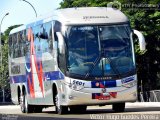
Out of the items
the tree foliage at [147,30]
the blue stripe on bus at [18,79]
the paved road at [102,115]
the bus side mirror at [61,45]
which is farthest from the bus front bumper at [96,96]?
the tree foliage at [147,30]

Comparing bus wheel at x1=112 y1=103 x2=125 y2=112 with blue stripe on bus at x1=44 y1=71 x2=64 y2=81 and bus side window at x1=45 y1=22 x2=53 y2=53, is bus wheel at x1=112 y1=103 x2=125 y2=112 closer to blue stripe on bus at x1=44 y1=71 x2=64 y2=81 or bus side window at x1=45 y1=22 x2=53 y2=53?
blue stripe on bus at x1=44 y1=71 x2=64 y2=81

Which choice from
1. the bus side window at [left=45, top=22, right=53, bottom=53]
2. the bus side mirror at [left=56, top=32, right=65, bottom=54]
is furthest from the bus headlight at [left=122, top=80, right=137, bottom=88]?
the bus side window at [left=45, top=22, right=53, bottom=53]

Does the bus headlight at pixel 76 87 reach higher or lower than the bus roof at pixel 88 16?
lower

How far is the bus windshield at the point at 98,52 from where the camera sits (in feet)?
75.3

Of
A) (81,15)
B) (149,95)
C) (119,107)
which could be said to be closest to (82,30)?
(81,15)

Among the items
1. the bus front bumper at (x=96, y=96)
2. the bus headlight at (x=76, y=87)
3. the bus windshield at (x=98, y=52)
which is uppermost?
the bus windshield at (x=98, y=52)

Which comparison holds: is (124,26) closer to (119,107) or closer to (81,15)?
(81,15)

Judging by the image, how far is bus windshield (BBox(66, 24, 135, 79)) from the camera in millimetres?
22938

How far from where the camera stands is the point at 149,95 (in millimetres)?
44375

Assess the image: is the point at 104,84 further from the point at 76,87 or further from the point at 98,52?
the point at 98,52

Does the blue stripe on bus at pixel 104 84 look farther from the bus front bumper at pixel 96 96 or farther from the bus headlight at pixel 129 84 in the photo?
the bus headlight at pixel 129 84

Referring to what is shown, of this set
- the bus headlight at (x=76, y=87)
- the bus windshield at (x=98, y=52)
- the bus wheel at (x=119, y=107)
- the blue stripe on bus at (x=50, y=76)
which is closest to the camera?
the bus headlight at (x=76, y=87)

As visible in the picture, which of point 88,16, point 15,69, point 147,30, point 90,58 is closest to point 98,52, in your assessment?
point 90,58

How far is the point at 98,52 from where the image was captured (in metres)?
23.1
